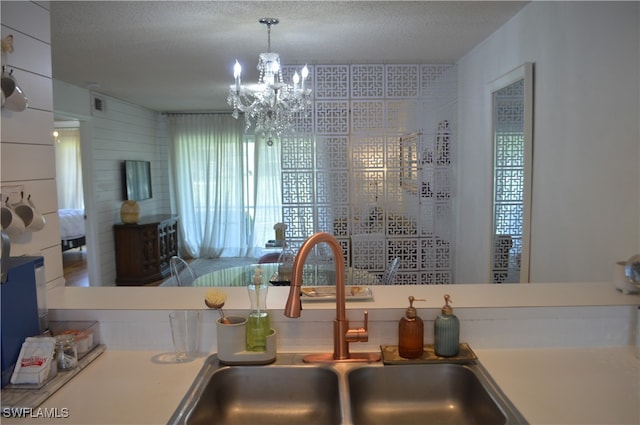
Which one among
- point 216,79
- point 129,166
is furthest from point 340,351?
point 129,166

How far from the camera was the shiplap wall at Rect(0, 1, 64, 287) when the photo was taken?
4.50 feet

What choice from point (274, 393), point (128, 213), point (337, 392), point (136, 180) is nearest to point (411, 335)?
point (337, 392)

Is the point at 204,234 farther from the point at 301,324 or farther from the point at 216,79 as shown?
the point at 301,324

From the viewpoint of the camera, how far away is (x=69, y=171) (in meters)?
8.95

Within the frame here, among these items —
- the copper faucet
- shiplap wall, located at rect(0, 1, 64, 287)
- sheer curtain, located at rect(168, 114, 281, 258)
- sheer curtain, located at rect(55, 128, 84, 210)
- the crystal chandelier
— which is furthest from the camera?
sheer curtain, located at rect(55, 128, 84, 210)

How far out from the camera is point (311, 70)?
4.09 m

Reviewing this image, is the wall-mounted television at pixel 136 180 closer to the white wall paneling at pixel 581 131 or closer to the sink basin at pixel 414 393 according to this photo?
the white wall paneling at pixel 581 131

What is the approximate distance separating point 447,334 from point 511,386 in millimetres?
206

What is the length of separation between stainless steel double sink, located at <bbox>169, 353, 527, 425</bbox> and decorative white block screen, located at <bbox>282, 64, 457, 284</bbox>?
290cm

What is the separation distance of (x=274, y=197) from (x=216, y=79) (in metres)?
3.05

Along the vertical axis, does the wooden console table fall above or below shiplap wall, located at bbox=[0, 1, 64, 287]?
below

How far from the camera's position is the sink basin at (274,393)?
123 cm

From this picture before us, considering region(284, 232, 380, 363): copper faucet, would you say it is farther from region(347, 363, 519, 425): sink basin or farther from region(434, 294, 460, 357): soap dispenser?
region(434, 294, 460, 357): soap dispenser

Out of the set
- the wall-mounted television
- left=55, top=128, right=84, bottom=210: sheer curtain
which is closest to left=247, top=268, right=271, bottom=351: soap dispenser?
the wall-mounted television
